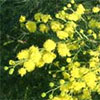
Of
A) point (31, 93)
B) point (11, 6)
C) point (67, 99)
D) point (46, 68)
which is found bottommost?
point (31, 93)

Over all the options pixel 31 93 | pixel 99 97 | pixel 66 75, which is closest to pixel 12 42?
pixel 31 93

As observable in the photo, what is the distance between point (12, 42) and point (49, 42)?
170 cm

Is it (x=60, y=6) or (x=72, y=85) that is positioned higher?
(x=72, y=85)

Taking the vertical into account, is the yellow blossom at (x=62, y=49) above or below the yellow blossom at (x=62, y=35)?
below

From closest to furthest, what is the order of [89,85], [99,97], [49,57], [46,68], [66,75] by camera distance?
[49,57], [89,85], [66,75], [99,97], [46,68]

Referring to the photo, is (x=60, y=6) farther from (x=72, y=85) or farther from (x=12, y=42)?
(x=72, y=85)

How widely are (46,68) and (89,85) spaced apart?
1.30m

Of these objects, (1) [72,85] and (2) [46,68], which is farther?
(2) [46,68]

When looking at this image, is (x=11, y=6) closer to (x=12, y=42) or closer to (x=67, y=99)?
(x=12, y=42)

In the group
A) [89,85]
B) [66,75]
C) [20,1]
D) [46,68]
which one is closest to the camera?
[89,85]

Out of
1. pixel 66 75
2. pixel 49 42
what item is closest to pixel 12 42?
pixel 66 75

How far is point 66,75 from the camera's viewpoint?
1.75m

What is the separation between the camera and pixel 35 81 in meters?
2.98

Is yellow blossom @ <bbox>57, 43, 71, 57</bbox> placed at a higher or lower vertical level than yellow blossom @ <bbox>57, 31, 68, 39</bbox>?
lower
